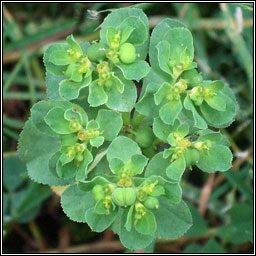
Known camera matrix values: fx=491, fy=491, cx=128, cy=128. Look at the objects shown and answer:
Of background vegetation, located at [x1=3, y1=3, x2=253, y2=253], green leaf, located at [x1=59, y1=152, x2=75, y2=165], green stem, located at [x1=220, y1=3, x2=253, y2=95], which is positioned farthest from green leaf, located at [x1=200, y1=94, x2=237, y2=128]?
green stem, located at [x1=220, y1=3, x2=253, y2=95]

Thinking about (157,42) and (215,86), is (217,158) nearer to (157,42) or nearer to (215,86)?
(215,86)

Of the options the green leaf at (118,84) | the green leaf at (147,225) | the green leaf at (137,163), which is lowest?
the green leaf at (147,225)

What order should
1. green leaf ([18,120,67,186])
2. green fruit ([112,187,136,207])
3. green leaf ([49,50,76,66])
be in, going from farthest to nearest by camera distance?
green leaf ([18,120,67,186]) → green leaf ([49,50,76,66]) → green fruit ([112,187,136,207])

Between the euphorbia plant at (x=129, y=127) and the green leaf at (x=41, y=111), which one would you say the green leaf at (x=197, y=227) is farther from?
the green leaf at (x=41, y=111)

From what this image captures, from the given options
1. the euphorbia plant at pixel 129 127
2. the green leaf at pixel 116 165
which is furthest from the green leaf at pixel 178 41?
the green leaf at pixel 116 165

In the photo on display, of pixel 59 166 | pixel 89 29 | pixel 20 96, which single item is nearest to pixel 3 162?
pixel 20 96

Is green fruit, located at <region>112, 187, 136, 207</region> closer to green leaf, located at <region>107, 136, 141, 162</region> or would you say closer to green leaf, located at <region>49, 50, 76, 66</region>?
green leaf, located at <region>107, 136, 141, 162</region>

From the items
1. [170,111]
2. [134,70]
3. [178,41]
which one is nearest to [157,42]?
[178,41]

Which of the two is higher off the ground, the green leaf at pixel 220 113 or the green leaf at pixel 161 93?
the green leaf at pixel 161 93
